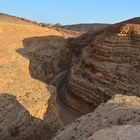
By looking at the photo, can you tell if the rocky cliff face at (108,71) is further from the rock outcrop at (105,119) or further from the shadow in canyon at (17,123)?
the rock outcrop at (105,119)

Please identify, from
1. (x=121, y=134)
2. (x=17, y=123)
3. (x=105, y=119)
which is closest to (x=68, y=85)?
(x=17, y=123)

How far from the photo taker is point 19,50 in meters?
15.2

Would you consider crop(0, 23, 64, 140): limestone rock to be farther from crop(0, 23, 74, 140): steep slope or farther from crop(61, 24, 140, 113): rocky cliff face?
crop(61, 24, 140, 113): rocky cliff face

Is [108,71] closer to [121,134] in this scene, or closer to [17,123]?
[17,123]

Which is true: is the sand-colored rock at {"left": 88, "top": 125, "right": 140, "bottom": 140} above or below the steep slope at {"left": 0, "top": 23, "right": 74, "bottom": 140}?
above

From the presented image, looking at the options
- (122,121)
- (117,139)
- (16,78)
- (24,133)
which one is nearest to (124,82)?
(16,78)

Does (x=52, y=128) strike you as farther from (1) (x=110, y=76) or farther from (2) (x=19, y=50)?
(2) (x=19, y=50)

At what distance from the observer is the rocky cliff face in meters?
12.8

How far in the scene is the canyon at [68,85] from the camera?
6.34 metres

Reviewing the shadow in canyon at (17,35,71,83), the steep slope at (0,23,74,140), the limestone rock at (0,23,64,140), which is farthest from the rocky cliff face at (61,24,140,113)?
the limestone rock at (0,23,64,140)

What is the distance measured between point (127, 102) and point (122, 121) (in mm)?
1119

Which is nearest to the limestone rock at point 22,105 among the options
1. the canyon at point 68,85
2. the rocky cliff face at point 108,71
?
the canyon at point 68,85

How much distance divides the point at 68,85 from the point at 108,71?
2.26m

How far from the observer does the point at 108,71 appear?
13.4 metres
